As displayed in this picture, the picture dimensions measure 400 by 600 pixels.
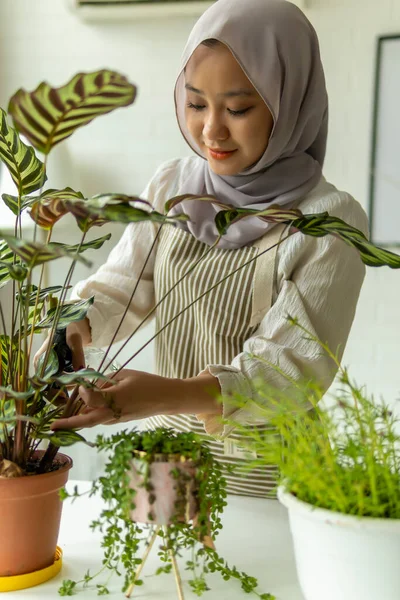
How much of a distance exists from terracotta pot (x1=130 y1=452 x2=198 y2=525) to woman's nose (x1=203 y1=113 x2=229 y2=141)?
0.63 metres

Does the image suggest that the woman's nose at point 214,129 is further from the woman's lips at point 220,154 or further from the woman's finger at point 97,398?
the woman's finger at point 97,398

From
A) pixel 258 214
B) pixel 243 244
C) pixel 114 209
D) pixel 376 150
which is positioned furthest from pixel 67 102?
pixel 376 150

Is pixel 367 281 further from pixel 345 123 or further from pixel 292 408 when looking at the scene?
pixel 292 408

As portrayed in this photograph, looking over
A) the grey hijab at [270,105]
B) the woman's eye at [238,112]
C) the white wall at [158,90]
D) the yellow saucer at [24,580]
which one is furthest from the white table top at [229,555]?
the white wall at [158,90]

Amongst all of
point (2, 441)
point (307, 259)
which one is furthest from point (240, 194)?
point (2, 441)

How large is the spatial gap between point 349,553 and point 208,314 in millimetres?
744

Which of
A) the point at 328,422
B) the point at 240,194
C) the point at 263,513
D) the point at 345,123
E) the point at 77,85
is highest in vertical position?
the point at 345,123

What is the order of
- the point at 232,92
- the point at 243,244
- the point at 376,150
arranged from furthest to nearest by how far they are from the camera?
1. the point at 376,150
2. the point at 243,244
3. the point at 232,92

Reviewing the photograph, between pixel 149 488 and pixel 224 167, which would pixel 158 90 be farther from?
pixel 149 488

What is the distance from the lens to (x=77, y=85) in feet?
2.22

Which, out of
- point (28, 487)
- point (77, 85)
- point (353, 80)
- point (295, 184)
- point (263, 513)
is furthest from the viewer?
point (353, 80)

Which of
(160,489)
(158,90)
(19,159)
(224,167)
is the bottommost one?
(160,489)

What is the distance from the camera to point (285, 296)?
1247 millimetres

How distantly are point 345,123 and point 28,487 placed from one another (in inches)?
74.9
